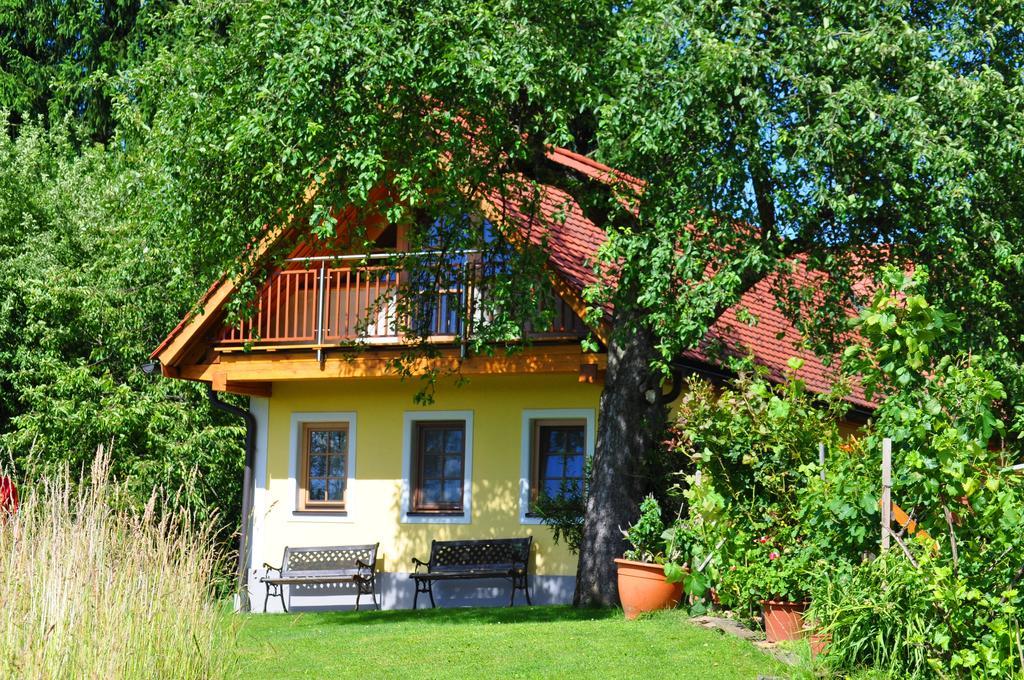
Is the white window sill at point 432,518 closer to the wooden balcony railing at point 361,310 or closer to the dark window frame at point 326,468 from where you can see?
the dark window frame at point 326,468

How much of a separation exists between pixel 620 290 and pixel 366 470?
6.01 meters

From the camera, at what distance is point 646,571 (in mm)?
11875

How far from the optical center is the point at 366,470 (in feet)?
54.2

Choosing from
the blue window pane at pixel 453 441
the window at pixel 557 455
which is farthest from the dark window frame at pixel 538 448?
the blue window pane at pixel 453 441

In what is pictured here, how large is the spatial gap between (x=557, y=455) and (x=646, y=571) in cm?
385

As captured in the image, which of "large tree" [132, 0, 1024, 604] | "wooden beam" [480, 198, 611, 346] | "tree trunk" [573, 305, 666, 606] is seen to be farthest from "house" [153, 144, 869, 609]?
"large tree" [132, 0, 1024, 604]

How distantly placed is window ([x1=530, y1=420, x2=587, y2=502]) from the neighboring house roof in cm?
181

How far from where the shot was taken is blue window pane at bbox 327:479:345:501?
16.9 meters

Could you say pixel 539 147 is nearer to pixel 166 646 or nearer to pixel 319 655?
pixel 319 655

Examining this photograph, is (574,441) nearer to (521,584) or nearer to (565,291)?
(521,584)

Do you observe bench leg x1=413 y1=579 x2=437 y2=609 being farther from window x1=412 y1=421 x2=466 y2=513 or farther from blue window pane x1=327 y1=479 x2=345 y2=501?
blue window pane x1=327 y1=479 x2=345 y2=501

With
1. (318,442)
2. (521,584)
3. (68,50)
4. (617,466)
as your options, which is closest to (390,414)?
(318,442)

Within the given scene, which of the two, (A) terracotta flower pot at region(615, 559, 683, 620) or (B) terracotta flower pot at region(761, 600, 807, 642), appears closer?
(B) terracotta flower pot at region(761, 600, 807, 642)

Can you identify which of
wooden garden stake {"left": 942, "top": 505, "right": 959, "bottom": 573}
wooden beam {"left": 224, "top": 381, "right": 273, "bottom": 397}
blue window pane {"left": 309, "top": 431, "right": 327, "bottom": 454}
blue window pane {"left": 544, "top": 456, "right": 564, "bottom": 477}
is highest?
wooden beam {"left": 224, "top": 381, "right": 273, "bottom": 397}
